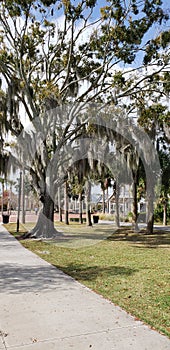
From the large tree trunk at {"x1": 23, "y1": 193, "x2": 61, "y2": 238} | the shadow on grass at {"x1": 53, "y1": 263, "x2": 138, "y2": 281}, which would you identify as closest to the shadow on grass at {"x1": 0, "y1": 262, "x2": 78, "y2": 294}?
the shadow on grass at {"x1": 53, "y1": 263, "x2": 138, "y2": 281}

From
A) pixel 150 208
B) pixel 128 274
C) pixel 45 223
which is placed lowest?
pixel 128 274

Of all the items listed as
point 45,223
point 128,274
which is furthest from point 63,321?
point 45,223

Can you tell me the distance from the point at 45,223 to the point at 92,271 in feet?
23.4

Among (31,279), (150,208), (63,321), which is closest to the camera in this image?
(63,321)

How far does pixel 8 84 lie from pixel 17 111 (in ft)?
3.71

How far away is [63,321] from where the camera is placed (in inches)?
143

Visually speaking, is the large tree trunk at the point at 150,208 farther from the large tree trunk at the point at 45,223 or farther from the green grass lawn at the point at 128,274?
the large tree trunk at the point at 45,223

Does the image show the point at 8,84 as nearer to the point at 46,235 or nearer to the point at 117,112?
the point at 117,112

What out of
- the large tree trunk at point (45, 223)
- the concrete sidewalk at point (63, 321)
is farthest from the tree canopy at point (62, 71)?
the concrete sidewalk at point (63, 321)

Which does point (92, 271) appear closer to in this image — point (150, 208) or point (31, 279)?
point (31, 279)

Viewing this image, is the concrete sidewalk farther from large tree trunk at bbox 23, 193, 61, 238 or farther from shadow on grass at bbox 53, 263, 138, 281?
large tree trunk at bbox 23, 193, 61, 238

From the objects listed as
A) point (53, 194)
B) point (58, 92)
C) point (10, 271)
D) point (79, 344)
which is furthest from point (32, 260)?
point (58, 92)

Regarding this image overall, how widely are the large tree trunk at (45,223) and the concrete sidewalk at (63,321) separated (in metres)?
7.63

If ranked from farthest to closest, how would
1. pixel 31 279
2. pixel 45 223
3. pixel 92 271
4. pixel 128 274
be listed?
pixel 45 223 → pixel 92 271 → pixel 128 274 → pixel 31 279
